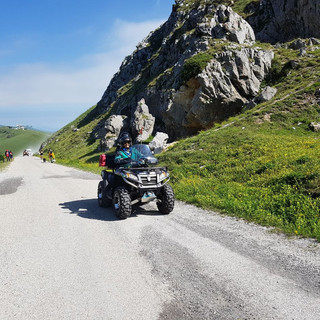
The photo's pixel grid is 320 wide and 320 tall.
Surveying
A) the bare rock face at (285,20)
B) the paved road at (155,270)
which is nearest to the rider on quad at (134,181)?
the paved road at (155,270)

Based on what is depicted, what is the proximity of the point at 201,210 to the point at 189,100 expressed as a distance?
25068mm

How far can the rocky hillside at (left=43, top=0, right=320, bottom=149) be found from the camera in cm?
2950

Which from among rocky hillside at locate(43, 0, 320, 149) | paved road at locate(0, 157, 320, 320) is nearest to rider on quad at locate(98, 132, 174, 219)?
paved road at locate(0, 157, 320, 320)

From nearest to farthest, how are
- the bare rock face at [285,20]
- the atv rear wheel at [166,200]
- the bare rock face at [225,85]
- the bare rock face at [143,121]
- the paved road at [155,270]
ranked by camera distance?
the paved road at [155,270] < the atv rear wheel at [166,200] < the bare rock face at [225,85] < the bare rock face at [285,20] < the bare rock face at [143,121]

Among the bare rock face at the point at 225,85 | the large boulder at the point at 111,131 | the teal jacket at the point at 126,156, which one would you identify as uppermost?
the bare rock face at the point at 225,85

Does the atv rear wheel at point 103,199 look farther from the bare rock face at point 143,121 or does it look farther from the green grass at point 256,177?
the bare rock face at point 143,121

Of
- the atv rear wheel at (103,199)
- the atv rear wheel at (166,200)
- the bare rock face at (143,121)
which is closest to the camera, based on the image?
the atv rear wheel at (166,200)

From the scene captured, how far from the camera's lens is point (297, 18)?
39375 mm

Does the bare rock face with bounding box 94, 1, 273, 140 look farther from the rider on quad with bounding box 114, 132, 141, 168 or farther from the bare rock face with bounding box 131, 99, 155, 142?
the rider on quad with bounding box 114, 132, 141, 168

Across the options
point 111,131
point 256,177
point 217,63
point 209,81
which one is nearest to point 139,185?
point 256,177

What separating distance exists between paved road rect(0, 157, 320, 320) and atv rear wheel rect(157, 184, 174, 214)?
0.55 meters

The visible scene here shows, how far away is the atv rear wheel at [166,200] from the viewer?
8062mm

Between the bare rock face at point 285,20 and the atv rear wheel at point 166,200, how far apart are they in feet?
136

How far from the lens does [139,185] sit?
7.60 metres
